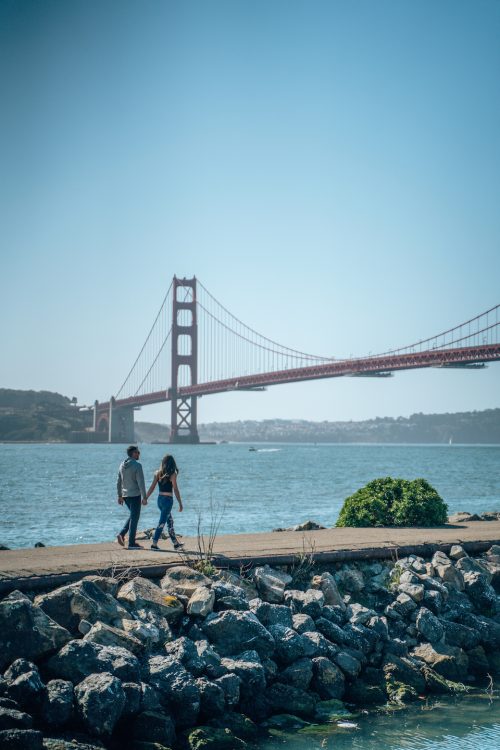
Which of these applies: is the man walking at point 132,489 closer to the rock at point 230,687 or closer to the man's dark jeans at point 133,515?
the man's dark jeans at point 133,515

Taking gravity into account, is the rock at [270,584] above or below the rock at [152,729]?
above

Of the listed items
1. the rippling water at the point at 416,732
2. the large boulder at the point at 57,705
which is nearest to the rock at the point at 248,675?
the rippling water at the point at 416,732

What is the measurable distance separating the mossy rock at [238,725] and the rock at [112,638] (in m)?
0.83

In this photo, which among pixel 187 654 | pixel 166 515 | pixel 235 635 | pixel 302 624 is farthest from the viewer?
pixel 166 515

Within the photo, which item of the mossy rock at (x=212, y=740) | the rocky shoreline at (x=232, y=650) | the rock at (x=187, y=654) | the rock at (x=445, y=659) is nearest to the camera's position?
the rocky shoreline at (x=232, y=650)

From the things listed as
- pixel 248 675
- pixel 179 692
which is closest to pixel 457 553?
pixel 248 675

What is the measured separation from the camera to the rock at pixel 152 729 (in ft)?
20.8

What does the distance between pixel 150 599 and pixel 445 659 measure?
2.87m

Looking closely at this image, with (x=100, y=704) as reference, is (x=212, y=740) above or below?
below

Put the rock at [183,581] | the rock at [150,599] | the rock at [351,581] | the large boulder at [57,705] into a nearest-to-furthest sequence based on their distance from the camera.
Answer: the large boulder at [57,705], the rock at [150,599], the rock at [183,581], the rock at [351,581]

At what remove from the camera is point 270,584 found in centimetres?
875

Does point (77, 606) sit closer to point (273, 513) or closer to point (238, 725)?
point (238, 725)

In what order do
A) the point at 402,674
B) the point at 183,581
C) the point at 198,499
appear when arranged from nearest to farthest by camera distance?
1. the point at 402,674
2. the point at 183,581
3. the point at 198,499

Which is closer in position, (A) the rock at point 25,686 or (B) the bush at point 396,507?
(A) the rock at point 25,686
